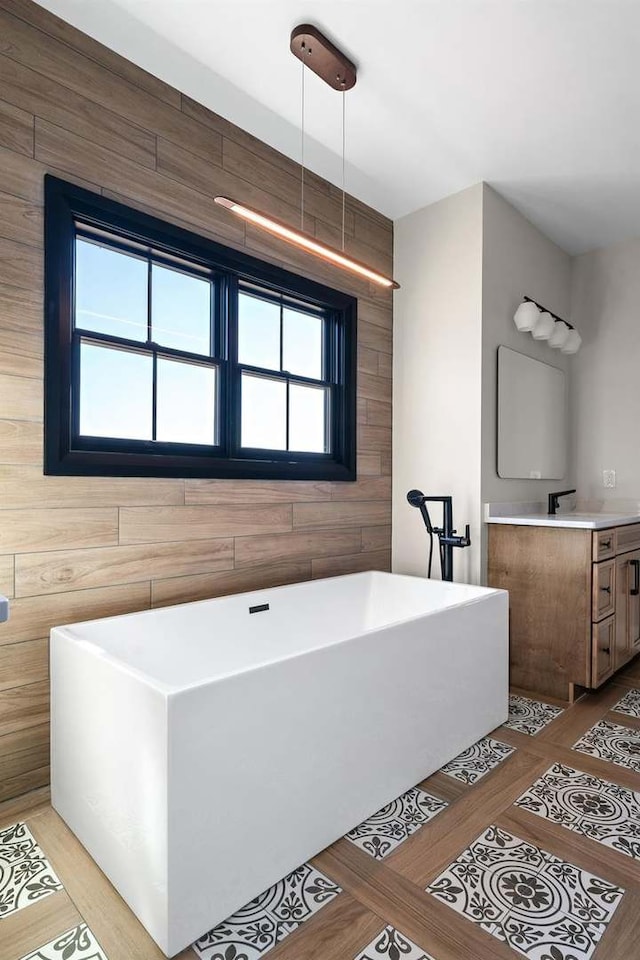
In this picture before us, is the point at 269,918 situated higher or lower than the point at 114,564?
lower

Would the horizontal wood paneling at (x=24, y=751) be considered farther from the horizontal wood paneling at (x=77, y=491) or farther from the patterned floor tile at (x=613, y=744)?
the patterned floor tile at (x=613, y=744)

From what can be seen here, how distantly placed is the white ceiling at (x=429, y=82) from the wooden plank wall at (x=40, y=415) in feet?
0.47

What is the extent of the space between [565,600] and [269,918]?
1.97 m

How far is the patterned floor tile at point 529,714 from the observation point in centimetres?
247

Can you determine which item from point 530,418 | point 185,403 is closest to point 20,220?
point 185,403

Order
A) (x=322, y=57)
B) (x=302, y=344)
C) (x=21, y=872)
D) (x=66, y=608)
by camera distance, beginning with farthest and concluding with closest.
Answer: (x=302, y=344), (x=322, y=57), (x=66, y=608), (x=21, y=872)

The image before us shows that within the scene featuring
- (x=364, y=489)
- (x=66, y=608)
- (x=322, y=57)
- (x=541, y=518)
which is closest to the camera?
(x=66, y=608)

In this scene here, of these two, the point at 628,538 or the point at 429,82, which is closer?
the point at 429,82

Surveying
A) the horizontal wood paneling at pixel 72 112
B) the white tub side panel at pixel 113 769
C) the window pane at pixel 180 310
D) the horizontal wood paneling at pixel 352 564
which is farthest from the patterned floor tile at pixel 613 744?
the horizontal wood paneling at pixel 72 112

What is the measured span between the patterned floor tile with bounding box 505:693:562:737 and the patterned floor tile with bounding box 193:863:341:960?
4.24ft

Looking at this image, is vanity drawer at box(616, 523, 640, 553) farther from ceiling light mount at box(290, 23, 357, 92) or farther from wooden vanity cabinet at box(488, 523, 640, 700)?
ceiling light mount at box(290, 23, 357, 92)

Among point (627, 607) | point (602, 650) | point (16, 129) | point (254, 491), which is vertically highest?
point (16, 129)

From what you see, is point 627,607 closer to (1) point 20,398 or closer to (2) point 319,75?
(2) point 319,75

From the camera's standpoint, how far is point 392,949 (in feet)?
4.29
